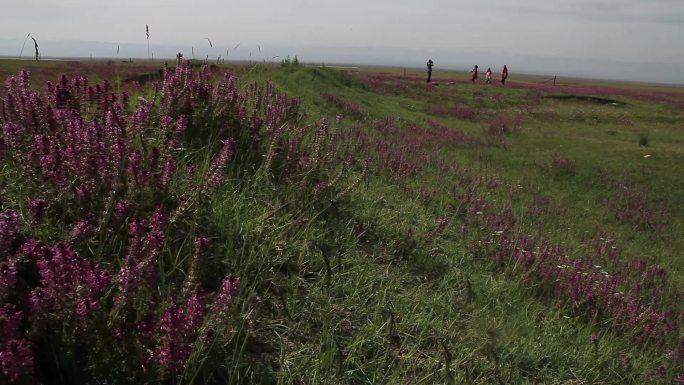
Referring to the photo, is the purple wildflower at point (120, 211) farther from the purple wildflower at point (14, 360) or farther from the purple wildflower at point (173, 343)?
the purple wildflower at point (14, 360)

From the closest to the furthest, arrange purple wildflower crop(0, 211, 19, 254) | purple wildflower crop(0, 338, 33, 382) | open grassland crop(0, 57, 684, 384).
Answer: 1. purple wildflower crop(0, 338, 33, 382)
2. purple wildflower crop(0, 211, 19, 254)
3. open grassland crop(0, 57, 684, 384)

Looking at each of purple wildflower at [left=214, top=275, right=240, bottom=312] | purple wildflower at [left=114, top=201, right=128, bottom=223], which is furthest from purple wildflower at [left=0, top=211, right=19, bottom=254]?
purple wildflower at [left=214, top=275, right=240, bottom=312]

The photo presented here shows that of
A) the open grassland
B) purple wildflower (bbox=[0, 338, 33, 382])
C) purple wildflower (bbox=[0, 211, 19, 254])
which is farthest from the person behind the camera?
the open grassland

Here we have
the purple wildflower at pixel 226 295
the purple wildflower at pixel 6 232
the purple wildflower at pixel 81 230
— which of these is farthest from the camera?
the purple wildflower at pixel 81 230

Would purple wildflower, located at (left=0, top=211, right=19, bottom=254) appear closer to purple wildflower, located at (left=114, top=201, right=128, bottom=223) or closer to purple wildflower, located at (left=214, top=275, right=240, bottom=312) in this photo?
purple wildflower, located at (left=114, top=201, right=128, bottom=223)

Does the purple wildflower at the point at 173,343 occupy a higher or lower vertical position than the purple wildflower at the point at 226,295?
lower

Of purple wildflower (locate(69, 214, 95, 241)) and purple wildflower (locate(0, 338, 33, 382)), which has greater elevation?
purple wildflower (locate(69, 214, 95, 241))

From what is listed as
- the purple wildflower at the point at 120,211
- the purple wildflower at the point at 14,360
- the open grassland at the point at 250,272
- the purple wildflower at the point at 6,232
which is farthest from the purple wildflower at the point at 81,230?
the purple wildflower at the point at 14,360

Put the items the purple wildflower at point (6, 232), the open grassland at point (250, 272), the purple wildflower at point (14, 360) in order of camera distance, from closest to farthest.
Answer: the purple wildflower at point (14, 360), the purple wildflower at point (6, 232), the open grassland at point (250, 272)

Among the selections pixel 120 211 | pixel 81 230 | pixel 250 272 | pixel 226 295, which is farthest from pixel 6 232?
pixel 250 272

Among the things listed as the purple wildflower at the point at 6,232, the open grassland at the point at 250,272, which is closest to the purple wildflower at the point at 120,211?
the open grassland at the point at 250,272

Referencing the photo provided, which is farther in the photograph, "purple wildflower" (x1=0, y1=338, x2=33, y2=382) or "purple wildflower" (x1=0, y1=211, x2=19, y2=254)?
"purple wildflower" (x1=0, y1=211, x2=19, y2=254)

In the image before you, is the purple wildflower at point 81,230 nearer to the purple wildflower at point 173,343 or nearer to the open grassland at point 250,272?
the open grassland at point 250,272

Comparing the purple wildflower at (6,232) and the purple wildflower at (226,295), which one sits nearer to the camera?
the purple wildflower at (6,232)
